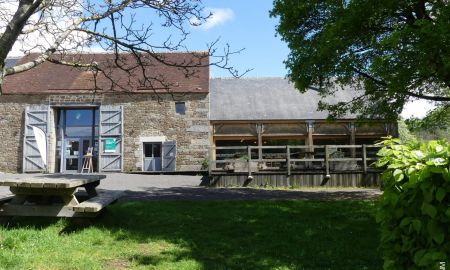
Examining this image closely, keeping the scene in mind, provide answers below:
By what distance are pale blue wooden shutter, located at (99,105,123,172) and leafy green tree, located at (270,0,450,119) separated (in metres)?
12.4

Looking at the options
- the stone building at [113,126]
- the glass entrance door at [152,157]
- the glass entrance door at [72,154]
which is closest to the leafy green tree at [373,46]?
the stone building at [113,126]

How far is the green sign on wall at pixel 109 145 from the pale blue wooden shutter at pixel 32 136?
298 centimetres

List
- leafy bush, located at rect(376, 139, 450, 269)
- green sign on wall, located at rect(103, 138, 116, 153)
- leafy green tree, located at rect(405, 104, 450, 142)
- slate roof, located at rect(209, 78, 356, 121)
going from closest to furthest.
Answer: leafy bush, located at rect(376, 139, 450, 269) < leafy green tree, located at rect(405, 104, 450, 142) < green sign on wall, located at rect(103, 138, 116, 153) < slate roof, located at rect(209, 78, 356, 121)

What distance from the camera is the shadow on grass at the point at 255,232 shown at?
4.77 metres

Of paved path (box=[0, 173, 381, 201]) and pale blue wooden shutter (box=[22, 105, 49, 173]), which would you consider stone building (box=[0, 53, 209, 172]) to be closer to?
pale blue wooden shutter (box=[22, 105, 49, 173])

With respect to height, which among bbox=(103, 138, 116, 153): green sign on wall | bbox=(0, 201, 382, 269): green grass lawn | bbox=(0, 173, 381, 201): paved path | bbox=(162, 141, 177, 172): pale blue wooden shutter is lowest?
bbox=(0, 201, 382, 269): green grass lawn

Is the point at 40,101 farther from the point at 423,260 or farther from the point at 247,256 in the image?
the point at 423,260

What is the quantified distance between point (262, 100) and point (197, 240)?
18030mm

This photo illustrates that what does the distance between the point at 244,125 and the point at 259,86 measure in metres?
3.61

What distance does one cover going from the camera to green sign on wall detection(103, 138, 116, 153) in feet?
68.7

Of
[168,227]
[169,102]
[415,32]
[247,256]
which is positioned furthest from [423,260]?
[169,102]

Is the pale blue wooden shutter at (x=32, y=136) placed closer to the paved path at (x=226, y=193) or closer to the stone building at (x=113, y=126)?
the stone building at (x=113, y=126)

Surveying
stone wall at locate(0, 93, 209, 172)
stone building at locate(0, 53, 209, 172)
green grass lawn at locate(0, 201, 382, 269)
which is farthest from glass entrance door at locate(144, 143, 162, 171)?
green grass lawn at locate(0, 201, 382, 269)

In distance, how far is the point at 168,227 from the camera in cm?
623
